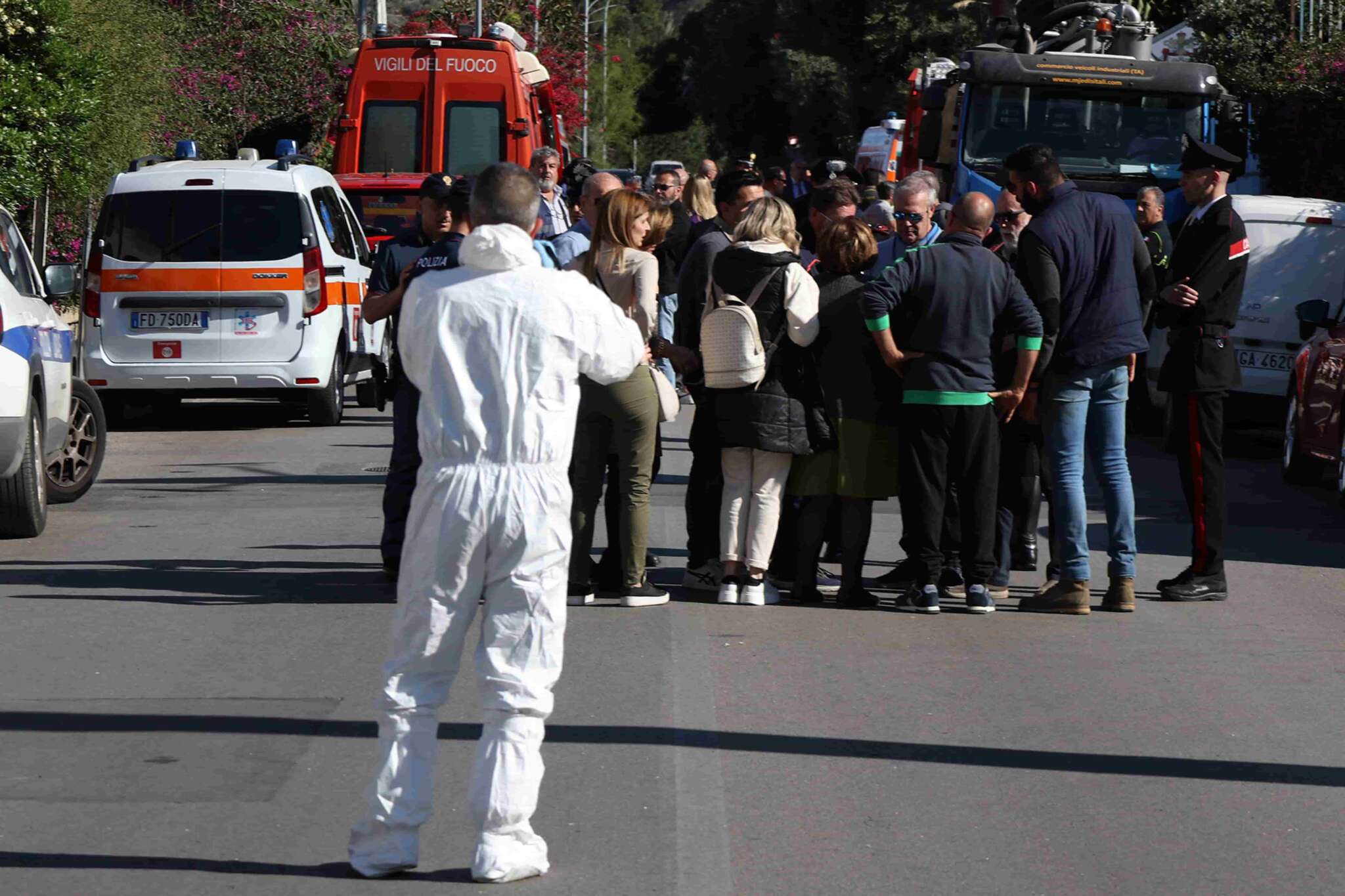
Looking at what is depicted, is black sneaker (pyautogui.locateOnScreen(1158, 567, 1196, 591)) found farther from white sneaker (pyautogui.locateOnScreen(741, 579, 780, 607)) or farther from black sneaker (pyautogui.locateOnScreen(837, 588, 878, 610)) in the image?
white sneaker (pyautogui.locateOnScreen(741, 579, 780, 607))

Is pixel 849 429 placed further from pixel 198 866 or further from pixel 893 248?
pixel 198 866

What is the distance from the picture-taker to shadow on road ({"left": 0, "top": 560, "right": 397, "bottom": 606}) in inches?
370

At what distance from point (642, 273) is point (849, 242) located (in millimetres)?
940

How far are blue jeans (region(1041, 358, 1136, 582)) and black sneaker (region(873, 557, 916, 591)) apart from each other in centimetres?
82

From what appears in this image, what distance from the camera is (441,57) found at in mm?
24531

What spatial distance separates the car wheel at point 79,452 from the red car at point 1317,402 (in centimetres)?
749

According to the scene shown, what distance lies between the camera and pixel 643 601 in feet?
A: 30.3

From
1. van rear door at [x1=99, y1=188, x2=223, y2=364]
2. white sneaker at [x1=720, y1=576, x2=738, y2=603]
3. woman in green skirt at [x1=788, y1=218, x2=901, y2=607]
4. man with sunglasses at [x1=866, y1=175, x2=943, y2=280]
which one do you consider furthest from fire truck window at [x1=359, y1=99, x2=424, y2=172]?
white sneaker at [x1=720, y1=576, x2=738, y2=603]

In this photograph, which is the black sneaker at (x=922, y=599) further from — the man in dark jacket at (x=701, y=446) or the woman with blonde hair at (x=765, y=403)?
the man in dark jacket at (x=701, y=446)

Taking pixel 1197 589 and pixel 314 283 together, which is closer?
pixel 1197 589

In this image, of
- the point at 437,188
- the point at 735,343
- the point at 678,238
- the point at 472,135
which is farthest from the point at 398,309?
the point at 472,135

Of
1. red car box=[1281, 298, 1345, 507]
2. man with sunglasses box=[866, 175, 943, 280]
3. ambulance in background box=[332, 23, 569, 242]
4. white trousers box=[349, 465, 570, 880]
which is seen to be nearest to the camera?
white trousers box=[349, 465, 570, 880]

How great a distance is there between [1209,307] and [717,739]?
3931 mm

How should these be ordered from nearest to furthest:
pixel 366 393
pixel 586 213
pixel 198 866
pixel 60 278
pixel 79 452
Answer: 1. pixel 198 866
2. pixel 586 213
3. pixel 60 278
4. pixel 79 452
5. pixel 366 393
